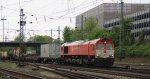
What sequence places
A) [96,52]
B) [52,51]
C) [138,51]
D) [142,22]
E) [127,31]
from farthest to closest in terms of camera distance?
[142,22] → [127,31] → [138,51] → [52,51] → [96,52]

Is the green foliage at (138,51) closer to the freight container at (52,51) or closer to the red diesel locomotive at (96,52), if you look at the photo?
the freight container at (52,51)

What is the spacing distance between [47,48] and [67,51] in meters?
10.4

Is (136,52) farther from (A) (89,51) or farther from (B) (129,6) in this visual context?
(B) (129,6)

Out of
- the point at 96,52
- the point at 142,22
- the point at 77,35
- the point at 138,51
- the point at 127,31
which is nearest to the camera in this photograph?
the point at 96,52

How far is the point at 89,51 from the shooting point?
4141cm

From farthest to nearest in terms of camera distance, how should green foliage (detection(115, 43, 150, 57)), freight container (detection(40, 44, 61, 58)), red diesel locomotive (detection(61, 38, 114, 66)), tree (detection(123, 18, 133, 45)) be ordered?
tree (detection(123, 18, 133, 45)) → green foliage (detection(115, 43, 150, 57)) → freight container (detection(40, 44, 61, 58)) → red diesel locomotive (detection(61, 38, 114, 66))

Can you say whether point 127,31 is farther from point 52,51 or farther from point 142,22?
point 52,51

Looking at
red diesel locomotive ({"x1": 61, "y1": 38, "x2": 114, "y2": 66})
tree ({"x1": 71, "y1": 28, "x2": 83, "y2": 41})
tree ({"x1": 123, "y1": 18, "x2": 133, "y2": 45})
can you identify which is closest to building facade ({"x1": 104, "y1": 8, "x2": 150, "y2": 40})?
tree ({"x1": 123, "y1": 18, "x2": 133, "y2": 45})

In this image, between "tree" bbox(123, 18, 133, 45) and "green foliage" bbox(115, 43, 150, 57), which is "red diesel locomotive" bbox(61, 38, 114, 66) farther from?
"tree" bbox(123, 18, 133, 45)

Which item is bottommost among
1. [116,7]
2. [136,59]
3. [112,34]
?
[136,59]

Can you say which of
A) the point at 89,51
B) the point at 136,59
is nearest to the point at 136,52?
the point at 136,59

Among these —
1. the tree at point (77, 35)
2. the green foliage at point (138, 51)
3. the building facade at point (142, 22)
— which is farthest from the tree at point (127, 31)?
the tree at point (77, 35)

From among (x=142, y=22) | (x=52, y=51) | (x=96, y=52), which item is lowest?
(x=96, y=52)

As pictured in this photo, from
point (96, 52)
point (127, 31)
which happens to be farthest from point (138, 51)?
point (96, 52)
